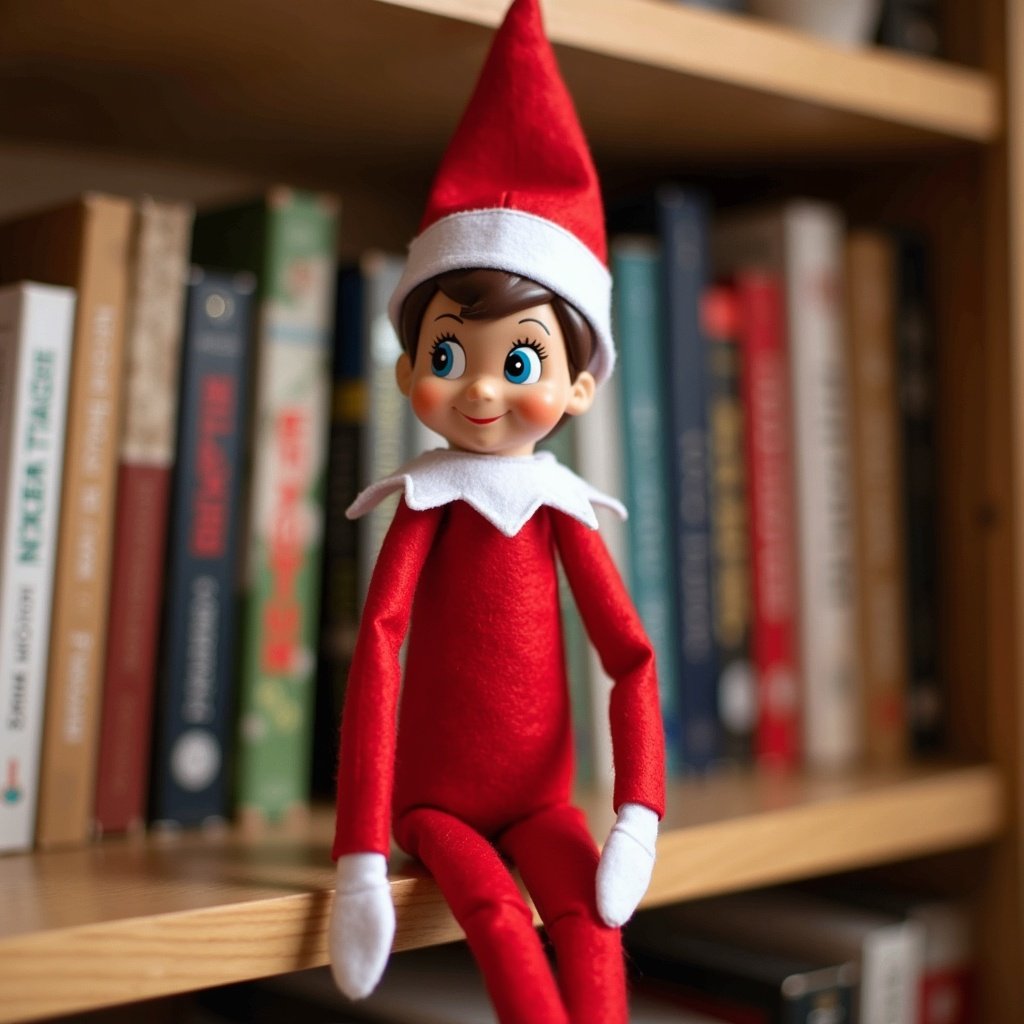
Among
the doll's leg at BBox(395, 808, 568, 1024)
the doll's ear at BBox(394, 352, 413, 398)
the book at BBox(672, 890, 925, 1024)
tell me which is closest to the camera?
the doll's leg at BBox(395, 808, 568, 1024)

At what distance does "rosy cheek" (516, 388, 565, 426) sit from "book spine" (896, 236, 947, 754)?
0.43m

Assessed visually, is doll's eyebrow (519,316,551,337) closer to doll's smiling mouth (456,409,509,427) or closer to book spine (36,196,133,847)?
doll's smiling mouth (456,409,509,427)

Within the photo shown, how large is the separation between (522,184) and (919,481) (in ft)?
1.49

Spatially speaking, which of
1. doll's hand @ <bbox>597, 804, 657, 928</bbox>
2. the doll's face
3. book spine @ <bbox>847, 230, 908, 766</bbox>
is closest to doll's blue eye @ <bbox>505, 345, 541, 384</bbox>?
the doll's face

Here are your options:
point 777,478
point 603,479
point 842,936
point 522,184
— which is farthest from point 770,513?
point 522,184

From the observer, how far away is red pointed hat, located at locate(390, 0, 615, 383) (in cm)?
51

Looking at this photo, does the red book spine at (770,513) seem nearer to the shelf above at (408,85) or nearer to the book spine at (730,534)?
the book spine at (730,534)

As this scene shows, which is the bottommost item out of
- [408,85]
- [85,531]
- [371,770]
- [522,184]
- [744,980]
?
[744,980]

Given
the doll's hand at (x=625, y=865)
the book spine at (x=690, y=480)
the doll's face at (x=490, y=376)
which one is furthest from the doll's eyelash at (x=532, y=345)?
the book spine at (x=690, y=480)

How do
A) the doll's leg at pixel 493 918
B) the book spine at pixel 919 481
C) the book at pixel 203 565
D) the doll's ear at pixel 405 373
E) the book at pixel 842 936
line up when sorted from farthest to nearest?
the book spine at pixel 919 481, the book at pixel 842 936, the book at pixel 203 565, the doll's ear at pixel 405 373, the doll's leg at pixel 493 918

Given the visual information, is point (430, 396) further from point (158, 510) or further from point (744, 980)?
point (744, 980)

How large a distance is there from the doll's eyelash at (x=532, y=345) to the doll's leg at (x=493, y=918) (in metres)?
0.20

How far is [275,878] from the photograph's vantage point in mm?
540

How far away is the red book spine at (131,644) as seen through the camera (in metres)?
0.63
